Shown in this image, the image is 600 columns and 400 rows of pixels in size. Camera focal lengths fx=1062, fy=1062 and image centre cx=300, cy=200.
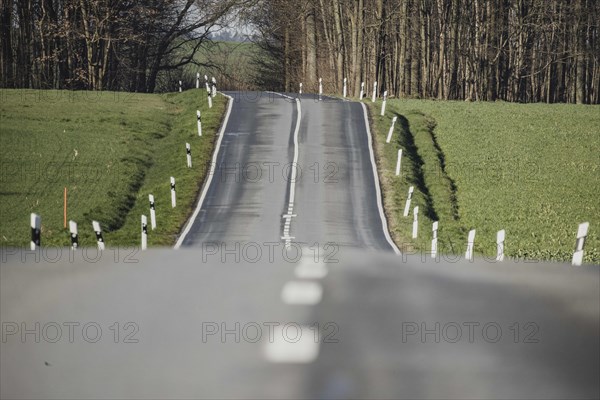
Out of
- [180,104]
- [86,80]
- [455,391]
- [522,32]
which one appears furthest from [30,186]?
[522,32]

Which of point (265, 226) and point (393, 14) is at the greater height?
point (393, 14)

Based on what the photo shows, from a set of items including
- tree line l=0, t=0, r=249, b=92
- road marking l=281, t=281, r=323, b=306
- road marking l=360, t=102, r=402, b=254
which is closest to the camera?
road marking l=281, t=281, r=323, b=306

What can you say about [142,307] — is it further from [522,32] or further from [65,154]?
[522,32]

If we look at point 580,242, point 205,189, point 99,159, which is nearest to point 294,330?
point 580,242

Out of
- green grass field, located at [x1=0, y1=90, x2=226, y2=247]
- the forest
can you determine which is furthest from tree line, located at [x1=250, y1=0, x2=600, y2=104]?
green grass field, located at [x1=0, y1=90, x2=226, y2=247]

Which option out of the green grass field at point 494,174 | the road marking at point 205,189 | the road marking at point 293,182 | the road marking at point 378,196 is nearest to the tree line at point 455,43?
the green grass field at point 494,174

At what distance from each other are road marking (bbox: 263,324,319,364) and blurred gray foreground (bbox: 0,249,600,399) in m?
0.12

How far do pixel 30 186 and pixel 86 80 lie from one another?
32683 mm

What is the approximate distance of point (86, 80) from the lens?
64.4m

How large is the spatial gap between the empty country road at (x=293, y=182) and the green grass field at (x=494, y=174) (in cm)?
88

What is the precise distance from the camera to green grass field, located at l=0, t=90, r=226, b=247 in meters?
28.4

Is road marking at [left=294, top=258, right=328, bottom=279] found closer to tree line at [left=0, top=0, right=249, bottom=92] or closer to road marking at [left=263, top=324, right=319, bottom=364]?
road marking at [left=263, top=324, right=319, bottom=364]

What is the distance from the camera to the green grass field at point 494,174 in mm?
28422

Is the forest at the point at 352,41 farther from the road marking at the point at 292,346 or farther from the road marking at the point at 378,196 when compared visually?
the road marking at the point at 292,346
